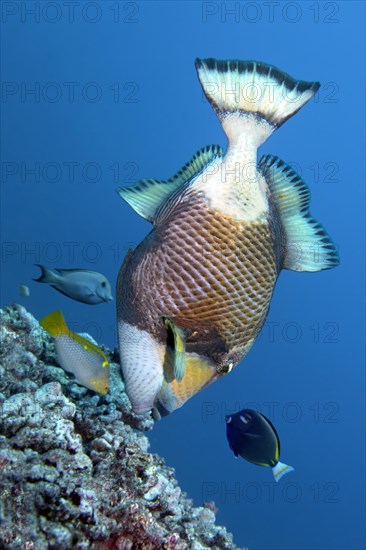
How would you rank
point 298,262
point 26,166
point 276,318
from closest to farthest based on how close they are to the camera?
point 298,262, point 26,166, point 276,318

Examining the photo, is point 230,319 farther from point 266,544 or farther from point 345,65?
point 345,65

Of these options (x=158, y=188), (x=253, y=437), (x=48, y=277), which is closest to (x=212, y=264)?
(x=158, y=188)

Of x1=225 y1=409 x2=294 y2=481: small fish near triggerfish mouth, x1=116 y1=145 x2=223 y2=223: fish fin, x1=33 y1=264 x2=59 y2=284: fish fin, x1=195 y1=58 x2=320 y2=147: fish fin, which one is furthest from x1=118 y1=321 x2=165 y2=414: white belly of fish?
x1=33 y1=264 x2=59 y2=284: fish fin

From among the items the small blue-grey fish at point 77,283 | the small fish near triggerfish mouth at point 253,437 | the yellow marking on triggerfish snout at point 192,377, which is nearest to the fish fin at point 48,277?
the small blue-grey fish at point 77,283

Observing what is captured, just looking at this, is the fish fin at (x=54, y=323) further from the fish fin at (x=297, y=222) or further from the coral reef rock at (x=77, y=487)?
the fish fin at (x=297, y=222)

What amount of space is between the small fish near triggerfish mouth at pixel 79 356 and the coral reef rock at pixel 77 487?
18 cm

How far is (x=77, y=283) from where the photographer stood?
3637 mm

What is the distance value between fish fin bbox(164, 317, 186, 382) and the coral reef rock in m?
0.52

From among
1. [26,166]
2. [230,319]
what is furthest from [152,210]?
[26,166]

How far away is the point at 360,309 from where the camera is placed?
27.0 m

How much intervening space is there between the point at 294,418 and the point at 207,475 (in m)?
7.44

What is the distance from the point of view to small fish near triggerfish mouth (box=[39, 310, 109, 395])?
241 centimetres

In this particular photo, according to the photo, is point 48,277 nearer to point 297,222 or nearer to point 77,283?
point 77,283

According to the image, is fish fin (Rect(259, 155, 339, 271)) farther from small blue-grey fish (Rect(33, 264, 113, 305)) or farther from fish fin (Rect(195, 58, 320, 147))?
small blue-grey fish (Rect(33, 264, 113, 305))
